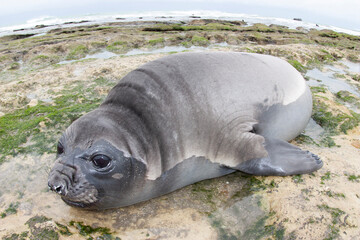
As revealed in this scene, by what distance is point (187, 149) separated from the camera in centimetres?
288

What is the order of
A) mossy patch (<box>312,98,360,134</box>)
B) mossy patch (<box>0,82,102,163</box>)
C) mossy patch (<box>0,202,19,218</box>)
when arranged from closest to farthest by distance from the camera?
1. mossy patch (<box>0,202,19,218</box>)
2. mossy patch (<box>0,82,102,163</box>)
3. mossy patch (<box>312,98,360,134</box>)

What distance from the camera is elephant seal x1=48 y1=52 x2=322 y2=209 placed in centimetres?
240

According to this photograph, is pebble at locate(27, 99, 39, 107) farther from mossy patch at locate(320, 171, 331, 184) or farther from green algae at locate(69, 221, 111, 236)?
mossy patch at locate(320, 171, 331, 184)

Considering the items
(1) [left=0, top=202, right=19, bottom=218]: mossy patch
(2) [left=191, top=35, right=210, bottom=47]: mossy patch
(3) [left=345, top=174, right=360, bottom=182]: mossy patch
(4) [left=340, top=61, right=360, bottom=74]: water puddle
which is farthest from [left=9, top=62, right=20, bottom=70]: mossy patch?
(4) [left=340, top=61, right=360, bottom=74]: water puddle

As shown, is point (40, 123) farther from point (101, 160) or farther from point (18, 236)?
point (101, 160)

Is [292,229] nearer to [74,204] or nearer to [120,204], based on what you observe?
[120,204]

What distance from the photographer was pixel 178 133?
9.15 feet

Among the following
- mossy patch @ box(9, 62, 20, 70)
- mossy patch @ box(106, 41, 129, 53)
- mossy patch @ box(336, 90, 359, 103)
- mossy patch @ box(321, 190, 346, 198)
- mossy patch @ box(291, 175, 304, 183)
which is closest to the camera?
mossy patch @ box(321, 190, 346, 198)

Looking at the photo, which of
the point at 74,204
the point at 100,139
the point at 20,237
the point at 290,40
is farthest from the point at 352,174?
the point at 290,40

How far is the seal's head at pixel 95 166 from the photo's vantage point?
2342 millimetres

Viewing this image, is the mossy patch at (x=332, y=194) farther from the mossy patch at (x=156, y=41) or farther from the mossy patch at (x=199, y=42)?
the mossy patch at (x=156, y=41)

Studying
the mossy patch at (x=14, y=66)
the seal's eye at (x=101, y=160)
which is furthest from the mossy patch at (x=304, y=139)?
the mossy patch at (x=14, y=66)

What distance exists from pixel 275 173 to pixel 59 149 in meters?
2.36

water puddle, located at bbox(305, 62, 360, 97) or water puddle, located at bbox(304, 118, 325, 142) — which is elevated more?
water puddle, located at bbox(304, 118, 325, 142)
